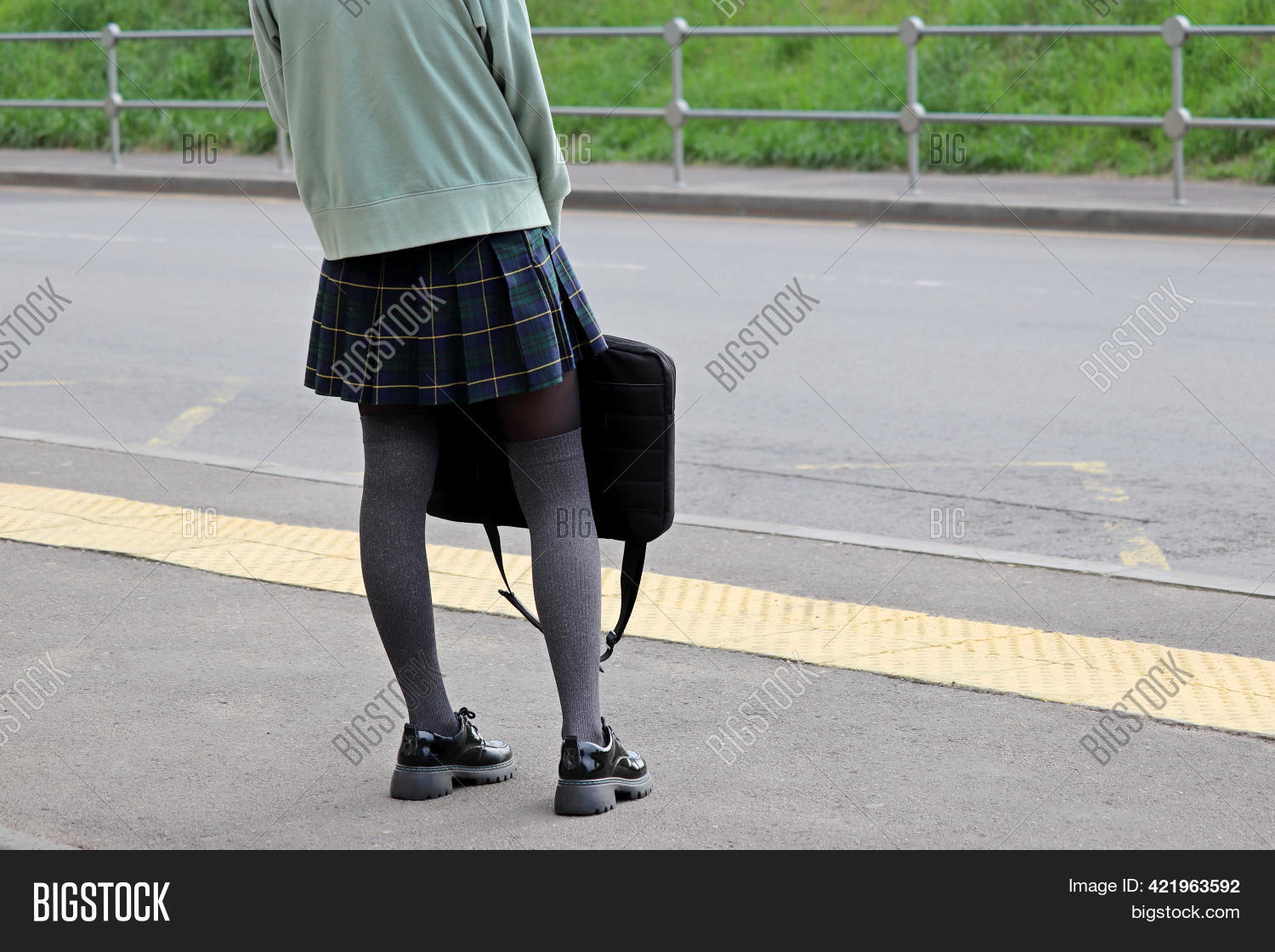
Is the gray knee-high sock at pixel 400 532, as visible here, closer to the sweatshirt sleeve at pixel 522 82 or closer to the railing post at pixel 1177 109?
the sweatshirt sleeve at pixel 522 82

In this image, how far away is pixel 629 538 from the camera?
312cm

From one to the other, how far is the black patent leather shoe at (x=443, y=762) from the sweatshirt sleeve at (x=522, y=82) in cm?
101

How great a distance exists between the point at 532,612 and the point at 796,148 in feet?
42.3

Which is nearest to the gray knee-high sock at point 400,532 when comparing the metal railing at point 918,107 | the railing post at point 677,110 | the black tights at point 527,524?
the black tights at point 527,524

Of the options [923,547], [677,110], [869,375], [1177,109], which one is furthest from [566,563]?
[677,110]

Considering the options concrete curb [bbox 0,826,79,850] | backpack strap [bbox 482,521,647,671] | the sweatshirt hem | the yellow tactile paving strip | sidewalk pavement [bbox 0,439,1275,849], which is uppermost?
the sweatshirt hem

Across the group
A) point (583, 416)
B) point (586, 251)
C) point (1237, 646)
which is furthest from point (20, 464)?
point (586, 251)

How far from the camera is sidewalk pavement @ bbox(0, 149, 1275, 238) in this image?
497 inches

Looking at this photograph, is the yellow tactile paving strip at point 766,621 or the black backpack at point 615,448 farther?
the yellow tactile paving strip at point 766,621

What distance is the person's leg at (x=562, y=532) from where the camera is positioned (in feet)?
9.77

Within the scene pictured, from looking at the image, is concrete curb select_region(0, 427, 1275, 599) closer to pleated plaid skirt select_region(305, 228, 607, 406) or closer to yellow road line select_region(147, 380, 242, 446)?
yellow road line select_region(147, 380, 242, 446)

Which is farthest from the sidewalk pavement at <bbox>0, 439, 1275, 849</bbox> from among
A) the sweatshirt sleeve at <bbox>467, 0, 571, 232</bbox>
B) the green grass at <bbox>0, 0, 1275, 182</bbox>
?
the green grass at <bbox>0, 0, 1275, 182</bbox>

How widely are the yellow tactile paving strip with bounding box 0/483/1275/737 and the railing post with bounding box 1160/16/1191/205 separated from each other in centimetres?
955

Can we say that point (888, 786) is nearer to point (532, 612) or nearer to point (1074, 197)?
point (532, 612)
